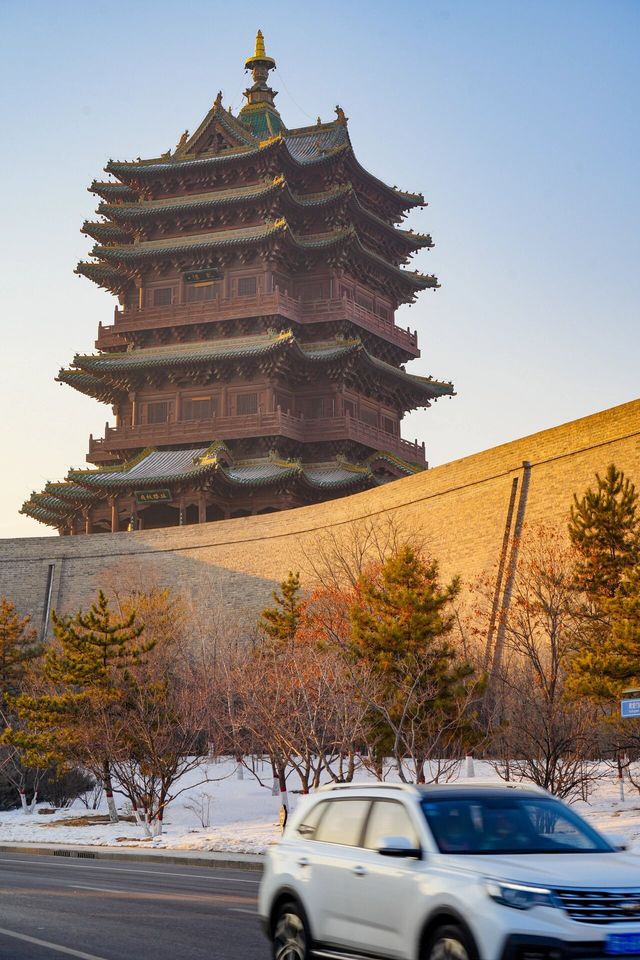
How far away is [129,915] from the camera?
1195 cm

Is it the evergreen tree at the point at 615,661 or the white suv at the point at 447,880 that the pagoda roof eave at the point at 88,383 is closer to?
the evergreen tree at the point at 615,661

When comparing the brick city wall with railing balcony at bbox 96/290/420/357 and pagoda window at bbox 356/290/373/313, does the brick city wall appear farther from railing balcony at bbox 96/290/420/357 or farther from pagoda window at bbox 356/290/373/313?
pagoda window at bbox 356/290/373/313

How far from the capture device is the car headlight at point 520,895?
6090 millimetres

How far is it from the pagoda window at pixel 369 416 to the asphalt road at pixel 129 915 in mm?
37608

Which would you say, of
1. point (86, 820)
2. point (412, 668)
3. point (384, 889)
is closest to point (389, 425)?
point (86, 820)

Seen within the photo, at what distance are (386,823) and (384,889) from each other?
20.6 inches

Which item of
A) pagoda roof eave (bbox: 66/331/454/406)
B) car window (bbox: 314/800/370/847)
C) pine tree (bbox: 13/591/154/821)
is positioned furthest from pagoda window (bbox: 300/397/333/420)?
car window (bbox: 314/800/370/847)

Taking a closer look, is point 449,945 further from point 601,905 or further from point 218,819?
point 218,819

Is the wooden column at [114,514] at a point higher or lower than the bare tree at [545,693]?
higher

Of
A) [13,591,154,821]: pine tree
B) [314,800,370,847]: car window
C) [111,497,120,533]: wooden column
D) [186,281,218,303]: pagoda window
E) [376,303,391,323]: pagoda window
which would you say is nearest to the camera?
[314,800,370,847]: car window

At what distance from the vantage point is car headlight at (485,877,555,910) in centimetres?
609

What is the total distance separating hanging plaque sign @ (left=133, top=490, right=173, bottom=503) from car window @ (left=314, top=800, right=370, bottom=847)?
143 feet

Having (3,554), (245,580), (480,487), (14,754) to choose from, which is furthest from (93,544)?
(480,487)

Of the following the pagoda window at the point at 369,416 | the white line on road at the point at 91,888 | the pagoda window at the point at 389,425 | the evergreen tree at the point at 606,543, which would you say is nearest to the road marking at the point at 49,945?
the white line on road at the point at 91,888
